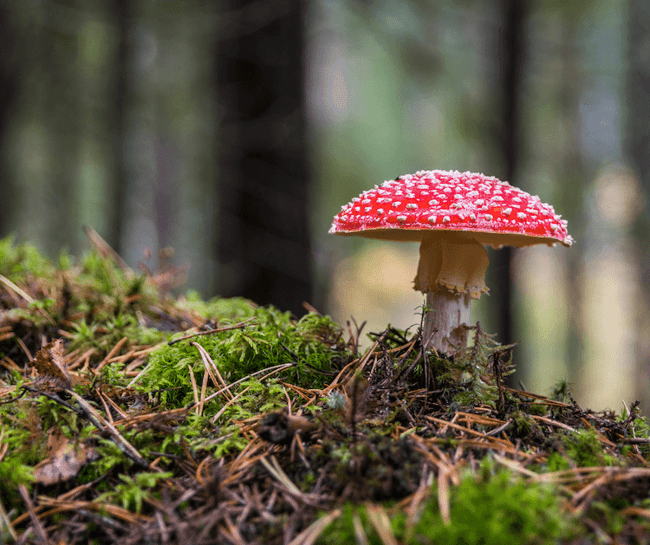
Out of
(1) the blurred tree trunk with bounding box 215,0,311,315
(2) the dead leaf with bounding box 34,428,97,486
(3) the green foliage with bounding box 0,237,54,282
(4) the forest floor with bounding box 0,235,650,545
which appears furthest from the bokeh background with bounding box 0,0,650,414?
(2) the dead leaf with bounding box 34,428,97,486

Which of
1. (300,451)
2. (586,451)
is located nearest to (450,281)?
(586,451)

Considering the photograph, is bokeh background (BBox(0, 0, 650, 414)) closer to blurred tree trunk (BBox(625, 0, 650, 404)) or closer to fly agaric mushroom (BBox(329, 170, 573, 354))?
blurred tree trunk (BBox(625, 0, 650, 404))

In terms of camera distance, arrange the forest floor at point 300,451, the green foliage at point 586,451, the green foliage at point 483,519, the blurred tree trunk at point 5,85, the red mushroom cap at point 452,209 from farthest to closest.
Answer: the blurred tree trunk at point 5,85
the red mushroom cap at point 452,209
the green foliage at point 586,451
the forest floor at point 300,451
the green foliage at point 483,519

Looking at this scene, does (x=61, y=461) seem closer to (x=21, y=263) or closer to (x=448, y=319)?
(x=448, y=319)

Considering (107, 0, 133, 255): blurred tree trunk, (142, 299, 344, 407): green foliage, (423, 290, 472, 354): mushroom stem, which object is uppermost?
(107, 0, 133, 255): blurred tree trunk

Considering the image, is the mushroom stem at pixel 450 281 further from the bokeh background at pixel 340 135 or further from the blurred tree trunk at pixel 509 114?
the blurred tree trunk at pixel 509 114

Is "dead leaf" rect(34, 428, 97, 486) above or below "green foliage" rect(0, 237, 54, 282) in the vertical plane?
below

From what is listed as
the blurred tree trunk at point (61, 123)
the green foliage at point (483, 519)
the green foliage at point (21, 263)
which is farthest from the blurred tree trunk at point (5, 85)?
Answer: the green foliage at point (483, 519)
